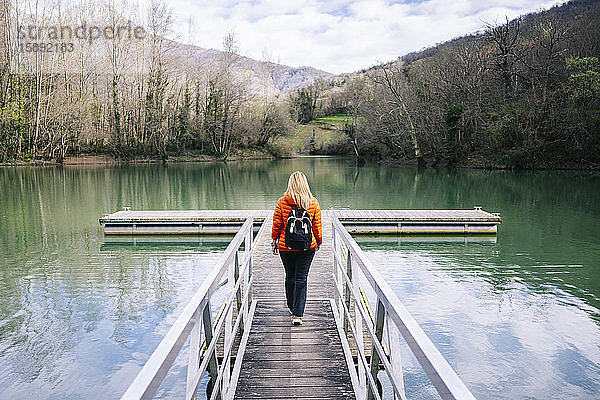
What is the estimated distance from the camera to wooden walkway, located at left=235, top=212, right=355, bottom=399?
11.7 ft

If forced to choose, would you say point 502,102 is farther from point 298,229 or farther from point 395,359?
point 395,359

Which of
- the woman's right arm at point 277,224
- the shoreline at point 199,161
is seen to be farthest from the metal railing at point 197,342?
the shoreline at point 199,161

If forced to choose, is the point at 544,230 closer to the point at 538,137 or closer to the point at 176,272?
the point at 176,272

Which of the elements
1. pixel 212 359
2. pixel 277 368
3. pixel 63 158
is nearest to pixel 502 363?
pixel 277 368

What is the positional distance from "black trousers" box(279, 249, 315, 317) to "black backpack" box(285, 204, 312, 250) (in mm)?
108

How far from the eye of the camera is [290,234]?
4.51 metres

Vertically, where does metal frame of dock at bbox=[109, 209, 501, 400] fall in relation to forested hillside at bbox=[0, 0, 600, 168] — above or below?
below

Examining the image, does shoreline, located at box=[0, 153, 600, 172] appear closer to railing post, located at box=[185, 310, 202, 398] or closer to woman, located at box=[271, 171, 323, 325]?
woman, located at box=[271, 171, 323, 325]

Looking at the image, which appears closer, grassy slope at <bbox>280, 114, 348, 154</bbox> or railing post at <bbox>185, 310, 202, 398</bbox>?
railing post at <bbox>185, 310, 202, 398</bbox>

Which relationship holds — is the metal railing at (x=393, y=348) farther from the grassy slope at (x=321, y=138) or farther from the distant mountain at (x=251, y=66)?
the grassy slope at (x=321, y=138)

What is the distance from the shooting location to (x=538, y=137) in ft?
107

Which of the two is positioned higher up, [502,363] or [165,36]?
[165,36]

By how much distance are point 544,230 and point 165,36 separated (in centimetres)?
4319

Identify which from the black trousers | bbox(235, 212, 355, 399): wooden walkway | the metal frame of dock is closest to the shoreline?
the metal frame of dock
